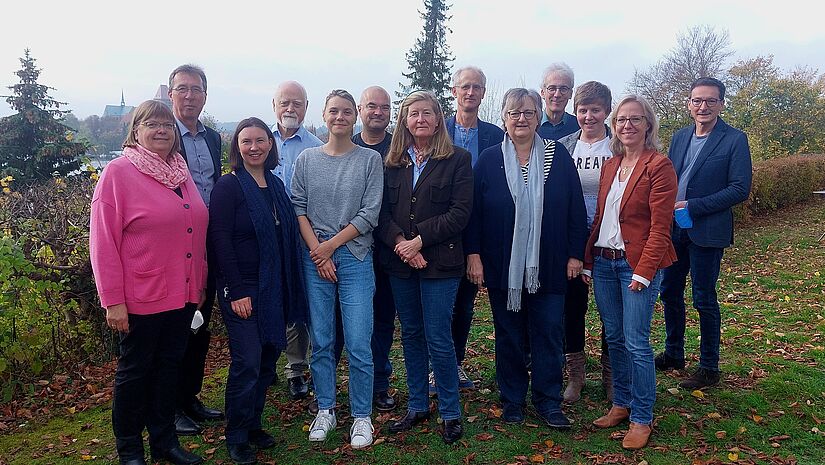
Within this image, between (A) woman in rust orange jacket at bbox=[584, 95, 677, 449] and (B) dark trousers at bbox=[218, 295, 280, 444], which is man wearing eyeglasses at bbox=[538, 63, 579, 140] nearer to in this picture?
(A) woman in rust orange jacket at bbox=[584, 95, 677, 449]

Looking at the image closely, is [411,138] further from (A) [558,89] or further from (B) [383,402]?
(B) [383,402]

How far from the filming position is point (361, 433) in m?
3.89

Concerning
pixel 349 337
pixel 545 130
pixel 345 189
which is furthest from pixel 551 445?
pixel 545 130

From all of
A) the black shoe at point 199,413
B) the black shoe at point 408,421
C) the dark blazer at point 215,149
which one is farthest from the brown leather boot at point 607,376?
the dark blazer at point 215,149

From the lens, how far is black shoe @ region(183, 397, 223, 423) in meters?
4.37

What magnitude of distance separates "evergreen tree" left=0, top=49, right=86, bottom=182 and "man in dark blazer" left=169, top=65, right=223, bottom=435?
58.8ft

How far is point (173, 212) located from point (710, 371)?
14.0ft

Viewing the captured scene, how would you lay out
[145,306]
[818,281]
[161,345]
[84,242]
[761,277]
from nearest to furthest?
[145,306] < [161,345] < [84,242] < [818,281] < [761,277]

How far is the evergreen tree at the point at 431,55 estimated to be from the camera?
30.1 meters

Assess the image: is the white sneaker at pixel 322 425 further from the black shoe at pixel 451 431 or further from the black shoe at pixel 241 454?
the black shoe at pixel 451 431

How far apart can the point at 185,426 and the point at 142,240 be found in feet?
5.42

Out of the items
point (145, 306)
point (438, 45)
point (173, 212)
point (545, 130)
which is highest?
point (438, 45)

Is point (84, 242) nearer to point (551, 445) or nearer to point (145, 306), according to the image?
point (145, 306)

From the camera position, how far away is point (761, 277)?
9.80 meters
